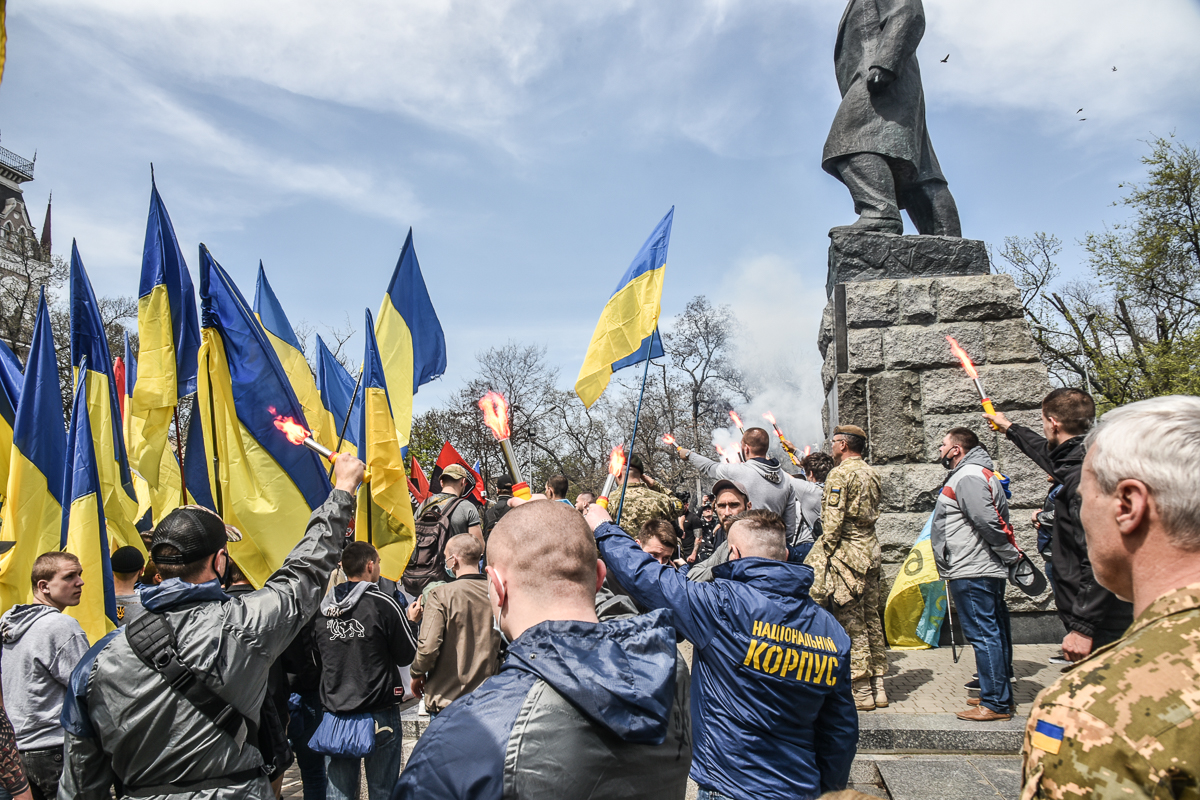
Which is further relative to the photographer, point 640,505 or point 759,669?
point 640,505

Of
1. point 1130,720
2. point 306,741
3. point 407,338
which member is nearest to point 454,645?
point 306,741

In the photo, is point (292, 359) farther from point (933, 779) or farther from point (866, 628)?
point (933, 779)

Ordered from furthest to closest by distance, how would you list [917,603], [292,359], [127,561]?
[292,359], [917,603], [127,561]

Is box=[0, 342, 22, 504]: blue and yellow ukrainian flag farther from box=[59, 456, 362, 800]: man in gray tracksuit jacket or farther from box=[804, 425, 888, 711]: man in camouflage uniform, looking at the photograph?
box=[804, 425, 888, 711]: man in camouflage uniform

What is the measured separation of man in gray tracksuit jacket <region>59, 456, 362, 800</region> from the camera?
2346mm

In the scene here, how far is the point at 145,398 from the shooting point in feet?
19.1

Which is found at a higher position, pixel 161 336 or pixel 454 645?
pixel 161 336

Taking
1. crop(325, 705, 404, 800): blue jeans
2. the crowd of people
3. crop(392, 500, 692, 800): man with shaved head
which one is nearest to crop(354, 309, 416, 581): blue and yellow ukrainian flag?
the crowd of people

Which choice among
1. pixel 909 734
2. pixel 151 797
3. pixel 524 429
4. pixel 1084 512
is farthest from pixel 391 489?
pixel 524 429

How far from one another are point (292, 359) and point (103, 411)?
2120 millimetres

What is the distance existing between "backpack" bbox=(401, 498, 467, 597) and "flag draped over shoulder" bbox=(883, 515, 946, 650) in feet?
13.1

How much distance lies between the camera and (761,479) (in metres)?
5.78

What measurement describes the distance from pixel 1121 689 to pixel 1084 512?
418 mm

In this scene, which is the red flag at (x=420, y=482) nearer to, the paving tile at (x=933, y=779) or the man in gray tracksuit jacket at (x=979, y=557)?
the man in gray tracksuit jacket at (x=979, y=557)
